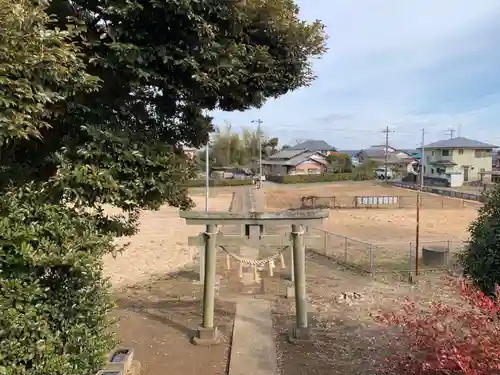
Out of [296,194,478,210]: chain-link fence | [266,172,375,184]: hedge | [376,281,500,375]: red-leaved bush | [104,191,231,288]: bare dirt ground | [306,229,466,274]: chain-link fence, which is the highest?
[266,172,375,184]: hedge

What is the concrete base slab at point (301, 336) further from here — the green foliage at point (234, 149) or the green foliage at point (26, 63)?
the green foliage at point (234, 149)

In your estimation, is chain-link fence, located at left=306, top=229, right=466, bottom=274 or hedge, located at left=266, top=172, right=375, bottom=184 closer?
chain-link fence, located at left=306, top=229, right=466, bottom=274

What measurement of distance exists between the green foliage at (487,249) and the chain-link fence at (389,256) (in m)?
6.37

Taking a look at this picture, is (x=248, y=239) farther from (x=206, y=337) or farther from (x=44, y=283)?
(x=44, y=283)

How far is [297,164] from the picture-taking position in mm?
74312

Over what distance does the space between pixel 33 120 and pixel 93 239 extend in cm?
127

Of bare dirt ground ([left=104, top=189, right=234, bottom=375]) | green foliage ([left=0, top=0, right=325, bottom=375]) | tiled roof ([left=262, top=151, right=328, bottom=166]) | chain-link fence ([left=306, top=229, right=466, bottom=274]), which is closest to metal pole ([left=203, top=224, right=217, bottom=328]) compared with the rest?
bare dirt ground ([left=104, top=189, right=234, bottom=375])

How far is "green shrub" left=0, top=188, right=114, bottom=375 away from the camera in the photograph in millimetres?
3748

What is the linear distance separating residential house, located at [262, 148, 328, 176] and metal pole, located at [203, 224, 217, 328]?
66.4 meters

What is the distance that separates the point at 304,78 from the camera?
5.04 metres

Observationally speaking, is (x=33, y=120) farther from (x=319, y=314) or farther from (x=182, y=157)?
(x=319, y=314)

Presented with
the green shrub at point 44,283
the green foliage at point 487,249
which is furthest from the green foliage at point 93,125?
the green foliage at point 487,249

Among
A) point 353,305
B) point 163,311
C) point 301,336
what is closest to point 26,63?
point 301,336

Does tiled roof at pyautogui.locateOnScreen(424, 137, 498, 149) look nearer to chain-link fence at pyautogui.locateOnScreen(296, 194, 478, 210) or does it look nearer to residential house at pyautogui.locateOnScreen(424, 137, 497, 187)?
residential house at pyautogui.locateOnScreen(424, 137, 497, 187)
